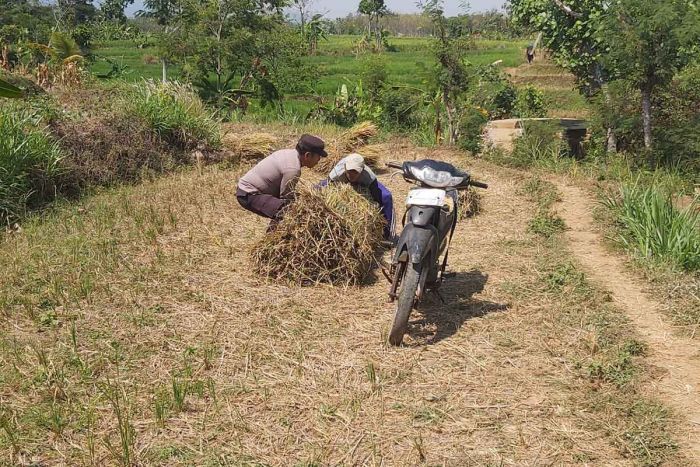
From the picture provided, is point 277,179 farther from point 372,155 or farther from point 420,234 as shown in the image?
point 372,155

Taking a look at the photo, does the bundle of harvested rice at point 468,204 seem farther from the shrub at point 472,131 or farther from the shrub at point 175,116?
the shrub at point 175,116

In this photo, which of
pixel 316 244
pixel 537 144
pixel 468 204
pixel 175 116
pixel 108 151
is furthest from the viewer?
pixel 537 144

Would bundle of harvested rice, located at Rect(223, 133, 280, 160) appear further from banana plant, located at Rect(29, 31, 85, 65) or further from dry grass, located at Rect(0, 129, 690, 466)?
banana plant, located at Rect(29, 31, 85, 65)

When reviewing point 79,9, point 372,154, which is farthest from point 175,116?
point 79,9

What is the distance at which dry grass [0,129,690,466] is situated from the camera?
2.86 m

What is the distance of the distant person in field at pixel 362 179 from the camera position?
16.5ft

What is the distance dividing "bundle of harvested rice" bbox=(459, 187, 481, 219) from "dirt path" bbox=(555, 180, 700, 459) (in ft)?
3.15

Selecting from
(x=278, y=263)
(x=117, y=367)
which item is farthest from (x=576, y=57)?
(x=117, y=367)

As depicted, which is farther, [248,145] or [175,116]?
[248,145]

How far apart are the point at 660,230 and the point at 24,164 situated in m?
6.11

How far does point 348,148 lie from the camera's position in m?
9.06

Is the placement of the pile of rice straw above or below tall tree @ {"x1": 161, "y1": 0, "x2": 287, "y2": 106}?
below

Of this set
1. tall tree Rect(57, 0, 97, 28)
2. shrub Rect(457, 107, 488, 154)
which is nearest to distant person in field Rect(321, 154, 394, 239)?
shrub Rect(457, 107, 488, 154)

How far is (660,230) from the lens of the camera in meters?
5.26
